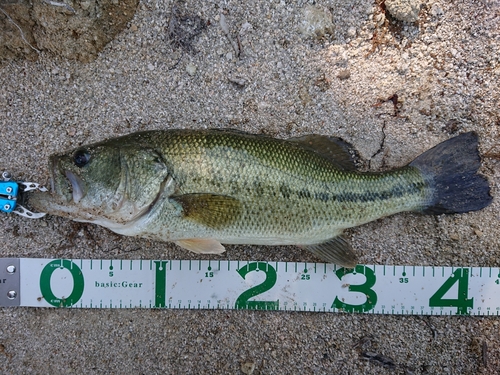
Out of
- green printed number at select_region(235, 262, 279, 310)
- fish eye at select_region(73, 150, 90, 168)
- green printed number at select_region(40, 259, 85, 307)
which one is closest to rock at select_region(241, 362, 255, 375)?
green printed number at select_region(235, 262, 279, 310)

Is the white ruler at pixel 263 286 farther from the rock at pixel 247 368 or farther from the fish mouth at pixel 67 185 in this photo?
the fish mouth at pixel 67 185

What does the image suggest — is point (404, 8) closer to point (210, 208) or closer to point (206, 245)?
point (210, 208)

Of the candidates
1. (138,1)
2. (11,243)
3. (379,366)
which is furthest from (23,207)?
(379,366)

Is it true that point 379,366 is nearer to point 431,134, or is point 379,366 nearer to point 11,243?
point 431,134

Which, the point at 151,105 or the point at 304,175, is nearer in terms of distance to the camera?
the point at 304,175

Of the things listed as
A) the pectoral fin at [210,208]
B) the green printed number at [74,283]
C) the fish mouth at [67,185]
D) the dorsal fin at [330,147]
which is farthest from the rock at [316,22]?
the green printed number at [74,283]

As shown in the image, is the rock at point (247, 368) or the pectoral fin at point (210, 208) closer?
the pectoral fin at point (210, 208)
